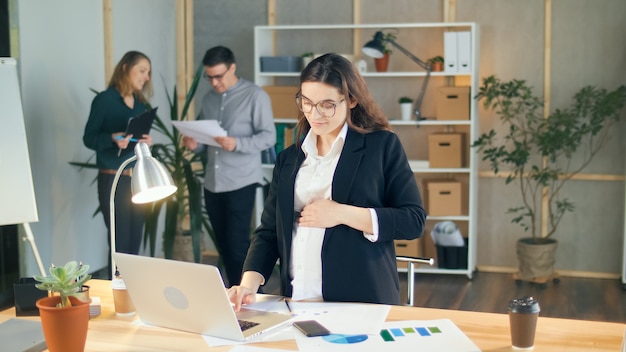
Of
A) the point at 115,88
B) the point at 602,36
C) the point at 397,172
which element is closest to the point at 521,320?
the point at 397,172

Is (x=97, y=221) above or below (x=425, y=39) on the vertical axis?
below

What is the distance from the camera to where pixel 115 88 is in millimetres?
4793

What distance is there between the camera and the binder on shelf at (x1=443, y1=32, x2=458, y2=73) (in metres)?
5.74

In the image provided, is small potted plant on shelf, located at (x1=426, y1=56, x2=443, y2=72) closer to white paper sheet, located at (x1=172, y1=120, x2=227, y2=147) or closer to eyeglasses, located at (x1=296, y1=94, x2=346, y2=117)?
white paper sheet, located at (x1=172, y1=120, x2=227, y2=147)

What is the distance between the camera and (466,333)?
2.07m

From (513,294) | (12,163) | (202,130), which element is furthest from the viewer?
(513,294)

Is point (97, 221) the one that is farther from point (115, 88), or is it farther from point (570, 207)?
point (570, 207)

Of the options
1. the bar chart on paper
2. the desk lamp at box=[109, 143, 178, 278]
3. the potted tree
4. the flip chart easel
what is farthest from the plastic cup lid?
the potted tree

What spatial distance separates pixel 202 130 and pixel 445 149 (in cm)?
202

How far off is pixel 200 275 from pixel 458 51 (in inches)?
165

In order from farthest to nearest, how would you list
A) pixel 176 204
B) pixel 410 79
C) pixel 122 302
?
pixel 410 79 < pixel 176 204 < pixel 122 302

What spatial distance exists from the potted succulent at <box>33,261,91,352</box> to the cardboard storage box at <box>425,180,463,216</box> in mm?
4193

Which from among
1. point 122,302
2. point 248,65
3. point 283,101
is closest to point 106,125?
point 283,101

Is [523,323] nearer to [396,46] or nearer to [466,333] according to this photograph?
[466,333]
